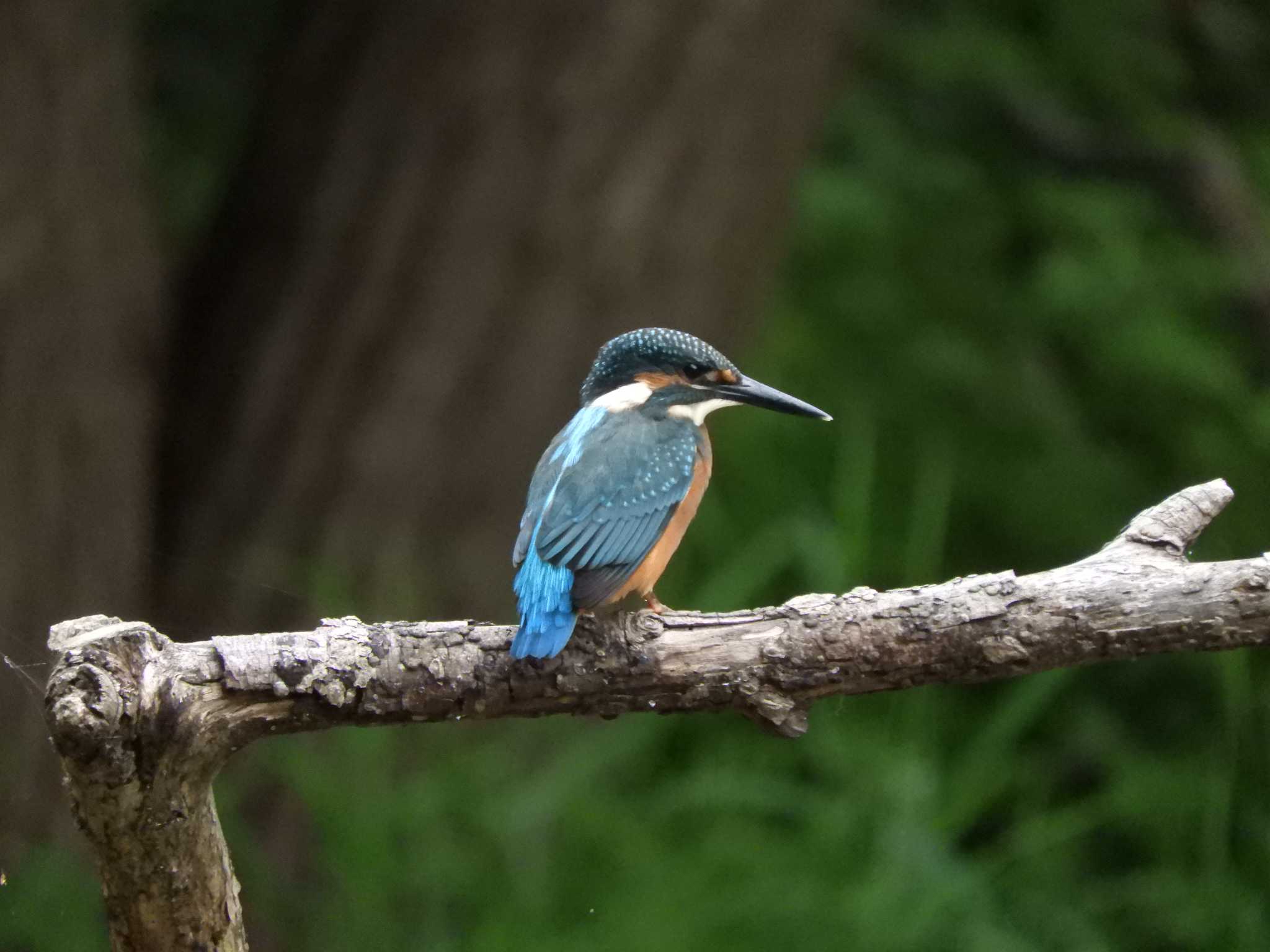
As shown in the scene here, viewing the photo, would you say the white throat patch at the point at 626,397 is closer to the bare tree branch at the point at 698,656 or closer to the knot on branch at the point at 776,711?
the bare tree branch at the point at 698,656

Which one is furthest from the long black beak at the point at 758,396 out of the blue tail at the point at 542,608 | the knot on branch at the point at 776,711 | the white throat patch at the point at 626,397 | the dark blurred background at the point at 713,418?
the dark blurred background at the point at 713,418

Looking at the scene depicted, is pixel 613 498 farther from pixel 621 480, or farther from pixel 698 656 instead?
pixel 698 656

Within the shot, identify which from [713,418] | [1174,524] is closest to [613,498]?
[1174,524]

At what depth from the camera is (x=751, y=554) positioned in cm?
349

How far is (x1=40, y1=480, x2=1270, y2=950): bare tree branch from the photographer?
4.91 feet

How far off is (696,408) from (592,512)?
380mm

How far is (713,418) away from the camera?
3.87 metres

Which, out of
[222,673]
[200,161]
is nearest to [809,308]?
[200,161]

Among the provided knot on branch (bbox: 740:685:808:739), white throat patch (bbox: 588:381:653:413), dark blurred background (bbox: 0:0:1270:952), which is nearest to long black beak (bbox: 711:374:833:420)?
white throat patch (bbox: 588:381:653:413)

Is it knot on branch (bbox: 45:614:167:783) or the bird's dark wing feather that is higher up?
the bird's dark wing feather

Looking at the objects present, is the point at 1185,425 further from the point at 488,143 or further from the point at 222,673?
the point at 222,673

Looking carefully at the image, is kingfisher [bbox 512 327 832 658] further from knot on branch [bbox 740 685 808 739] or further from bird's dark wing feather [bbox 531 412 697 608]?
knot on branch [bbox 740 685 808 739]

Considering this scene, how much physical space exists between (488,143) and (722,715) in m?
1.43

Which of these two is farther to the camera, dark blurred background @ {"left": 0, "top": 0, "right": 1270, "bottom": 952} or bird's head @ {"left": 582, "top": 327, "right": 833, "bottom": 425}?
dark blurred background @ {"left": 0, "top": 0, "right": 1270, "bottom": 952}
